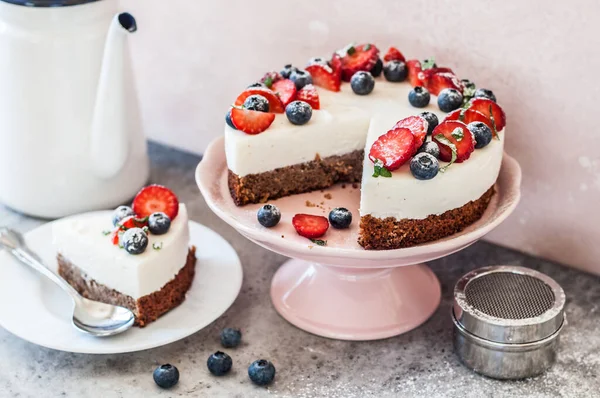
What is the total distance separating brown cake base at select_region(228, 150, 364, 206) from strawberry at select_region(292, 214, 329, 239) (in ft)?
0.54

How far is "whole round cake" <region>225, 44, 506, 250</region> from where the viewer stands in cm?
153

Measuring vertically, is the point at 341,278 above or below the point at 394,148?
below

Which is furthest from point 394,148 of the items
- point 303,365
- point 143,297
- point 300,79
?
point 143,297

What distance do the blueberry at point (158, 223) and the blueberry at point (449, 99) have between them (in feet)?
2.02

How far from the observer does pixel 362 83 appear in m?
1.79

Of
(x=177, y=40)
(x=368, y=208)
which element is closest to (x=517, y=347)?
(x=368, y=208)

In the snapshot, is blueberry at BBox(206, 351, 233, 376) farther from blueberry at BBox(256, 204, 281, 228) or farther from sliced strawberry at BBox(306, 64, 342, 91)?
sliced strawberry at BBox(306, 64, 342, 91)

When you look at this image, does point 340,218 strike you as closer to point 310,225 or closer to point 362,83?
point 310,225

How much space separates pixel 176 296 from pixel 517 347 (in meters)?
0.69

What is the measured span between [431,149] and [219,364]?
1.86 feet

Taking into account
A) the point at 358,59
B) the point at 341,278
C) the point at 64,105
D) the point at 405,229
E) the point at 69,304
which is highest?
the point at 358,59

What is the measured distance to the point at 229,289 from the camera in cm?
174

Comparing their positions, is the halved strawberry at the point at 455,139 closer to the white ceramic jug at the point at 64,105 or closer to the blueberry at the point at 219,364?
the blueberry at the point at 219,364

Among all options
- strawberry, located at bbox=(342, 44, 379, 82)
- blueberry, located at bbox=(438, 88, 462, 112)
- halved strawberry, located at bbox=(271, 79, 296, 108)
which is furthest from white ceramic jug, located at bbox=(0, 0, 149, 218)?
blueberry, located at bbox=(438, 88, 462, 112)
